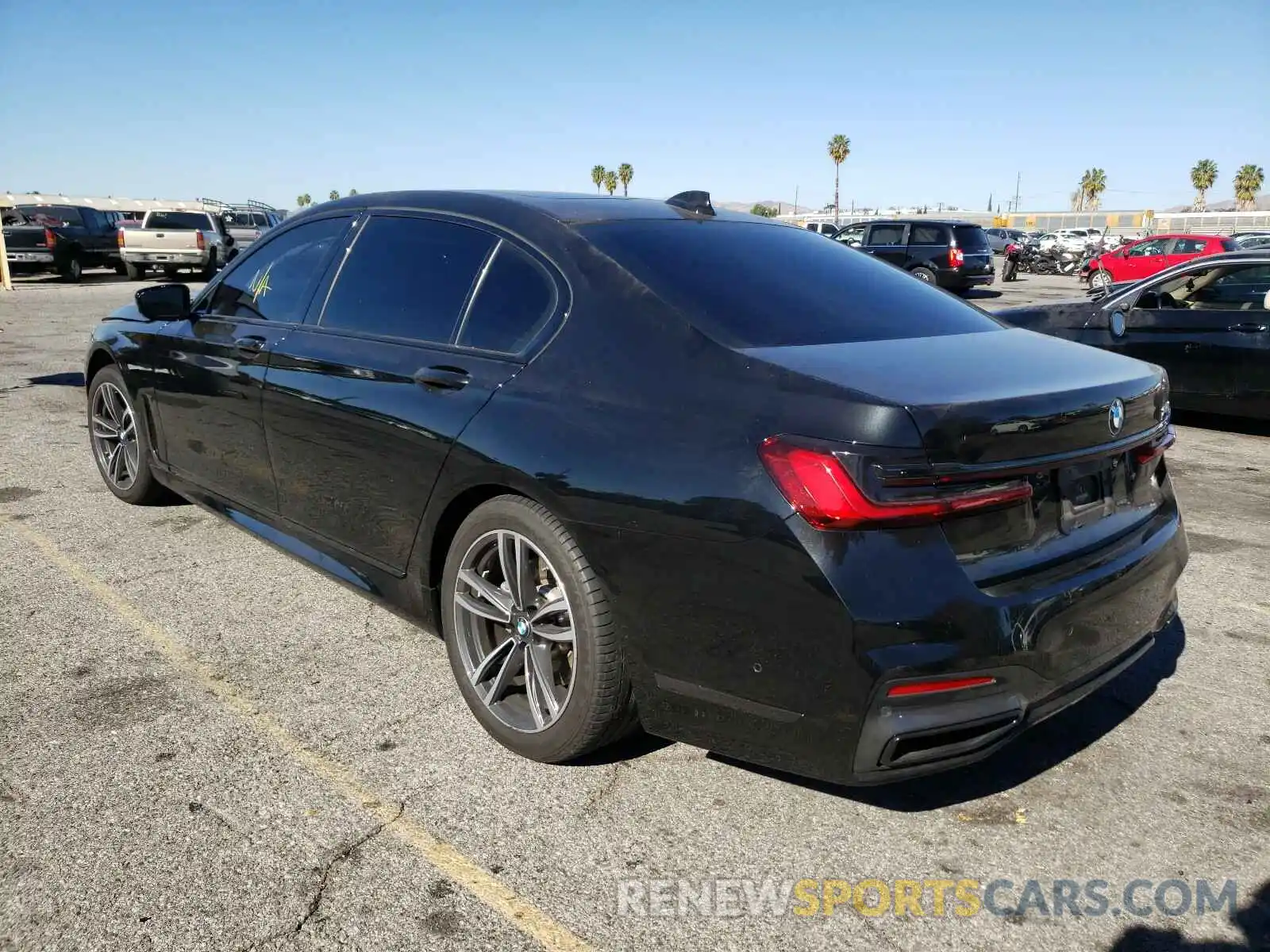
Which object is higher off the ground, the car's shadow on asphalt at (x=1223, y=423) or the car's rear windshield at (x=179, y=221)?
the car's rear windshield at (x=179, y=221)

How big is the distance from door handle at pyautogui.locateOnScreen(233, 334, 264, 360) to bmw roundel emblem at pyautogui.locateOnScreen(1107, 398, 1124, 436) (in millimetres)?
3048

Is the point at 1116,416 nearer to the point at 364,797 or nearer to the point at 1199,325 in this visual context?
the point at 364,797

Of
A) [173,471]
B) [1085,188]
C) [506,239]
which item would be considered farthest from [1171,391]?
[1085,188]

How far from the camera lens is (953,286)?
69.4 feet

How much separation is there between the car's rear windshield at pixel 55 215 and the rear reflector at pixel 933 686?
29180 millimetres

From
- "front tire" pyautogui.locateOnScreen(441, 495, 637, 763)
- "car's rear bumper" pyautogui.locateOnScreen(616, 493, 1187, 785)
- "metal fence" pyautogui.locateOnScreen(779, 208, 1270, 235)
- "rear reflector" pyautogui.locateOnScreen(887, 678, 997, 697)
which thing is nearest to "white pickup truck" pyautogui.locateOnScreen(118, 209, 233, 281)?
"front tire" pyautogui.locateOnScreen(441, 495, 637, 763)

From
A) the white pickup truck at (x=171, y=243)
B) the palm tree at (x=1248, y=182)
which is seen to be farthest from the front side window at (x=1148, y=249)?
the palm tree at (x=1248, y=182)

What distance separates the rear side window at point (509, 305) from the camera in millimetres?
2979

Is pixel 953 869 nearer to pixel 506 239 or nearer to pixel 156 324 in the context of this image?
pixel 506 239

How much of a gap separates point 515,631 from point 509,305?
3.27 ft

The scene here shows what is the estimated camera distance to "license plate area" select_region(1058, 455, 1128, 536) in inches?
97.5

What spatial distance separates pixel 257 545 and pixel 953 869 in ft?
11.9

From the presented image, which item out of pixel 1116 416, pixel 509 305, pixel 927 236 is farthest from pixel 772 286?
pixel 927 236

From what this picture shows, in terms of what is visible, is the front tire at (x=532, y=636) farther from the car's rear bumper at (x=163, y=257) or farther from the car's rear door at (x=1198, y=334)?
the car's rear bumper at (x=163, y=257)
